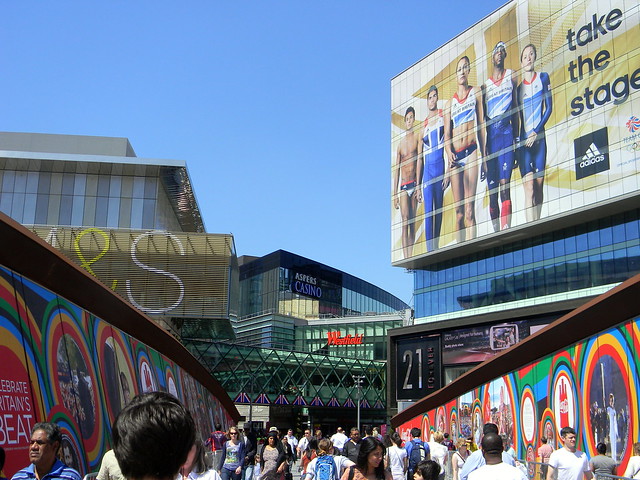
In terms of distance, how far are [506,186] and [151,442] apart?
1999 inches

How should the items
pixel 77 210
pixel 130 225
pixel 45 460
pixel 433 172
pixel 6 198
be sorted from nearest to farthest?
pixel 45 460 < pixel 77 210 < pixel 130 225 < pixel 6 198 < pixel 433 172

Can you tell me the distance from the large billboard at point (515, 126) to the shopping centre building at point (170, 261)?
47.6ft

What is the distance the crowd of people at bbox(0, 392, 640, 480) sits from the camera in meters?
2.49

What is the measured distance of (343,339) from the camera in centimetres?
8162

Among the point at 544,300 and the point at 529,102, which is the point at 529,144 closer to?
the point at 529,102

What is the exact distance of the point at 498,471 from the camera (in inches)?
251

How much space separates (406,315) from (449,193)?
17.6m

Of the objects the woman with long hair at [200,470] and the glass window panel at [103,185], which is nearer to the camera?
the woman with long hair at [200,470]

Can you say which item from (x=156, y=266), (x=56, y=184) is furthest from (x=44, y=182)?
(x=156, y=266)

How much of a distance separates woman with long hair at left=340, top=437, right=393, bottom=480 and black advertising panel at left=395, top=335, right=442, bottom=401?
4891 centimetres

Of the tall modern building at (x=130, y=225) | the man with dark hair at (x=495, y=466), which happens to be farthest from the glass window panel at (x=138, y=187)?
the man with dark hair at (x=495, y=466)

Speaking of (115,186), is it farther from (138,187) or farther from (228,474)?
(228,474)

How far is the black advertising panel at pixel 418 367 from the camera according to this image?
55.5 meters

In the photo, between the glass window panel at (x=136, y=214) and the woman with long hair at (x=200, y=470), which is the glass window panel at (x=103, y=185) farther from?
the woman with long hair at (x=200, y=470)
